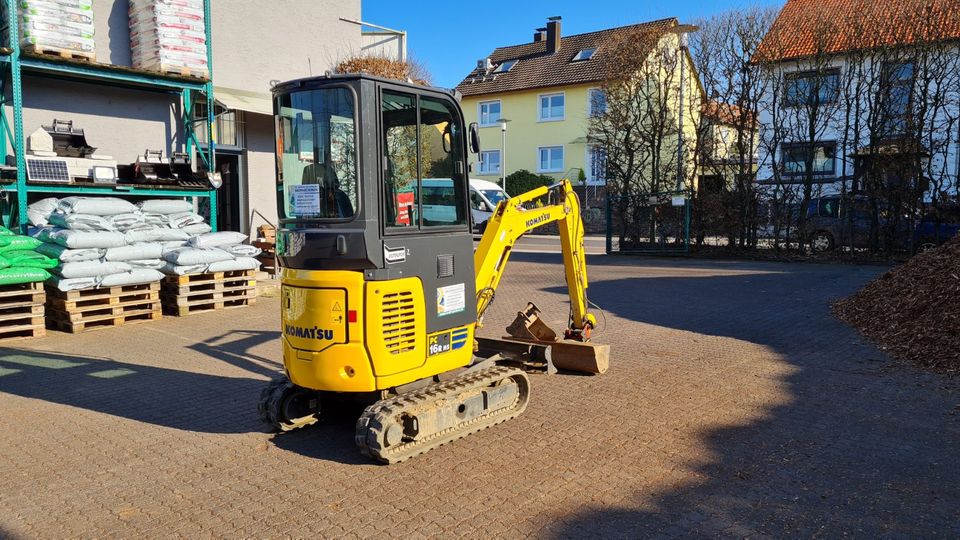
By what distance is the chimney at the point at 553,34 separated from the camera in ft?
142

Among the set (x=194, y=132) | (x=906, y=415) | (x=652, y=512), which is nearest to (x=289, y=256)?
(x=652, y=512)

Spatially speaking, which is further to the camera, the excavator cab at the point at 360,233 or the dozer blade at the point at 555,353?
the dozer blade at the point at 555,353

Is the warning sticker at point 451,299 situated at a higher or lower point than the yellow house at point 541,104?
lower

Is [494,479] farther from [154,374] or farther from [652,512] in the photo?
[154,374]

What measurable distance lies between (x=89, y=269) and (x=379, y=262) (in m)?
7.09

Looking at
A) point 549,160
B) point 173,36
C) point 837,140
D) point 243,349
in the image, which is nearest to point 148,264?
point 243,349

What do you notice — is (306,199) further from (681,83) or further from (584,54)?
(584,54)

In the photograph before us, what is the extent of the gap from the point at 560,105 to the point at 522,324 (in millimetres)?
34790

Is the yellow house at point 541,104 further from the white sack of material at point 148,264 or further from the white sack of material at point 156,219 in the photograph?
the white sack of material at point 148,264

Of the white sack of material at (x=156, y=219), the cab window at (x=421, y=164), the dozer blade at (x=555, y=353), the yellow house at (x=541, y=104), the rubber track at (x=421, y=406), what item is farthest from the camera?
the yellow house at (x=541, y=104)

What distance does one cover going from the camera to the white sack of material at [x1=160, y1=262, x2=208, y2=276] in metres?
11.3

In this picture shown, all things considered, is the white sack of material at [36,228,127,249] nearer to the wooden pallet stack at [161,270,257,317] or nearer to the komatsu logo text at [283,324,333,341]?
the wooden pallet stack at [161,270,257,317]

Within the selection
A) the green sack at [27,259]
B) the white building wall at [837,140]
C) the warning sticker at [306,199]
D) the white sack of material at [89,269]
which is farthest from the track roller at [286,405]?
the white building wall at [837,140]

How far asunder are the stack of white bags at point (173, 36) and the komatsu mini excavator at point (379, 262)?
11.2 metres
